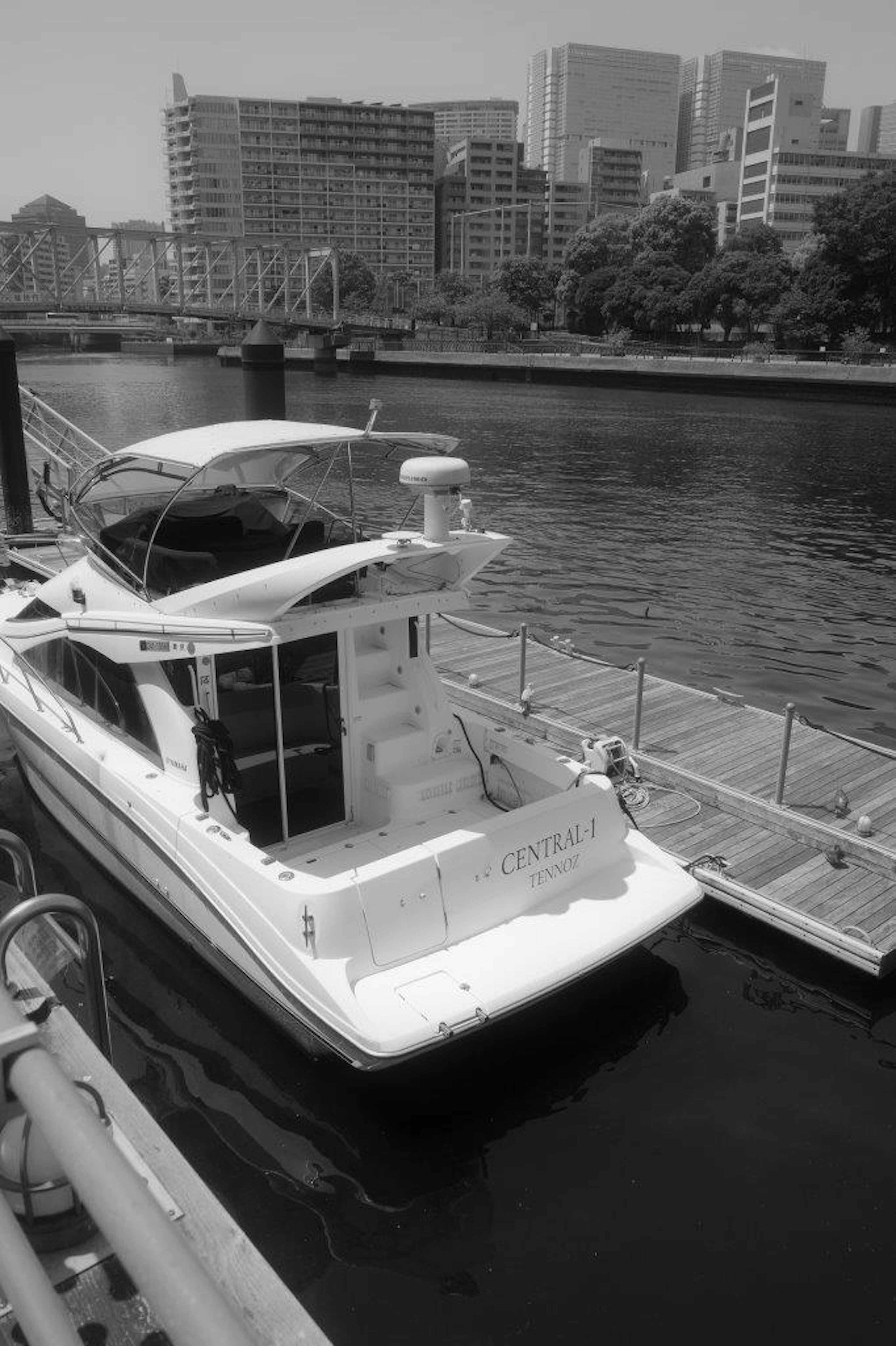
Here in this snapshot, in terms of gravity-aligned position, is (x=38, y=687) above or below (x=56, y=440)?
below

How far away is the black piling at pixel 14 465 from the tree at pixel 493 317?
81.1m

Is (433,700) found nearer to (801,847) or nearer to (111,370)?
(801,847)

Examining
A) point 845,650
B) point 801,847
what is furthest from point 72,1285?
point 845,650

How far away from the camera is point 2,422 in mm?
21453

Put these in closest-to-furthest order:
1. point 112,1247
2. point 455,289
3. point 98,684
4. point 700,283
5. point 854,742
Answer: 1. point 112,1247
2. point 98,684
3. point 854,742
4. point 700,283
5. point 455,289

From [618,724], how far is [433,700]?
152 inches

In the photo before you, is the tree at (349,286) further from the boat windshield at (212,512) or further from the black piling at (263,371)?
the boat windshield at (212,512)

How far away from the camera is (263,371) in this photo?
22688 millimetres

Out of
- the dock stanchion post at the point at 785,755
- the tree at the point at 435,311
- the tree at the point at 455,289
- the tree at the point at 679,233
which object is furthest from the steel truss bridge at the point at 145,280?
the dock stanchion post at the point at 785,755

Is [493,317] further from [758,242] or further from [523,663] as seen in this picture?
[523,663]

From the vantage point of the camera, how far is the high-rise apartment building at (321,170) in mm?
176625

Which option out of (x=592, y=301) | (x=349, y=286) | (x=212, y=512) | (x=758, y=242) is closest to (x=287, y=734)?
(x=212, y=512)

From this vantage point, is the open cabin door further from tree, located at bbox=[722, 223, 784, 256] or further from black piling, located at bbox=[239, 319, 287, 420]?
tree, located at bbox=[722, 223, 784, 256]

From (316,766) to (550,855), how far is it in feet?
6.50
